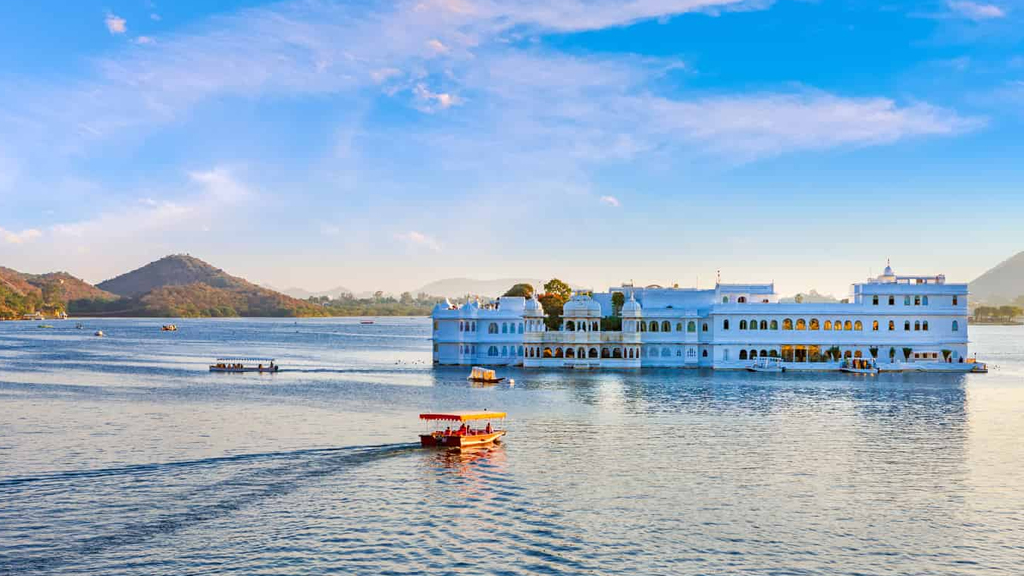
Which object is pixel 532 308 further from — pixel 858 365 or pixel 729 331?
pixel 858 365

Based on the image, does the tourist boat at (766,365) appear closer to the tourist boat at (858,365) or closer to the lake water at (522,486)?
the tourist boat at (858,365)

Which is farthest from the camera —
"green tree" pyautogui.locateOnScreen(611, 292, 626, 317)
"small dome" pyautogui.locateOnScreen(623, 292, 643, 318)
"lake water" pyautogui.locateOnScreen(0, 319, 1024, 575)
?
"green tree" pyautogui.locateOnScreen(611, 292, 626, 317)

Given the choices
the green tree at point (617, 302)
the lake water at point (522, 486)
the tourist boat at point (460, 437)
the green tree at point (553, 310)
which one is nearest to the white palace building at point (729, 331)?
the green tree at point (617, 302)

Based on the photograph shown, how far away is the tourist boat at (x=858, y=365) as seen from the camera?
93875mm

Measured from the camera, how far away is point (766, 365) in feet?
317

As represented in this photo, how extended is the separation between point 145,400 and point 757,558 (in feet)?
176

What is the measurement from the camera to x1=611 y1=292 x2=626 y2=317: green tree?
111 m

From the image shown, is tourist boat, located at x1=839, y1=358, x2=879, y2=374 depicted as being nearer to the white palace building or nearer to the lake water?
the white palace building

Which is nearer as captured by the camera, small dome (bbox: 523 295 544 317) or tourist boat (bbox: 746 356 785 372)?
tourist boat (bbox: 746 356 785 372)

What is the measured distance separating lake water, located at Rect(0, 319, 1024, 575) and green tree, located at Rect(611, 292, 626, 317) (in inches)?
1543

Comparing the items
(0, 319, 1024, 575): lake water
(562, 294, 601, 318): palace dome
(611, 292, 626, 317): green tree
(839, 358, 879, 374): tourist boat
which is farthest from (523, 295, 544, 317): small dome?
(839, 358, 879, 374): tourist boat

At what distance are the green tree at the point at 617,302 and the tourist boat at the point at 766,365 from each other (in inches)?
755

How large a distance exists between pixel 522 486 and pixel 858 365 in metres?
68.5

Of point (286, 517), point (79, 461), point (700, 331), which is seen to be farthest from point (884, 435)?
point (700, 331)
